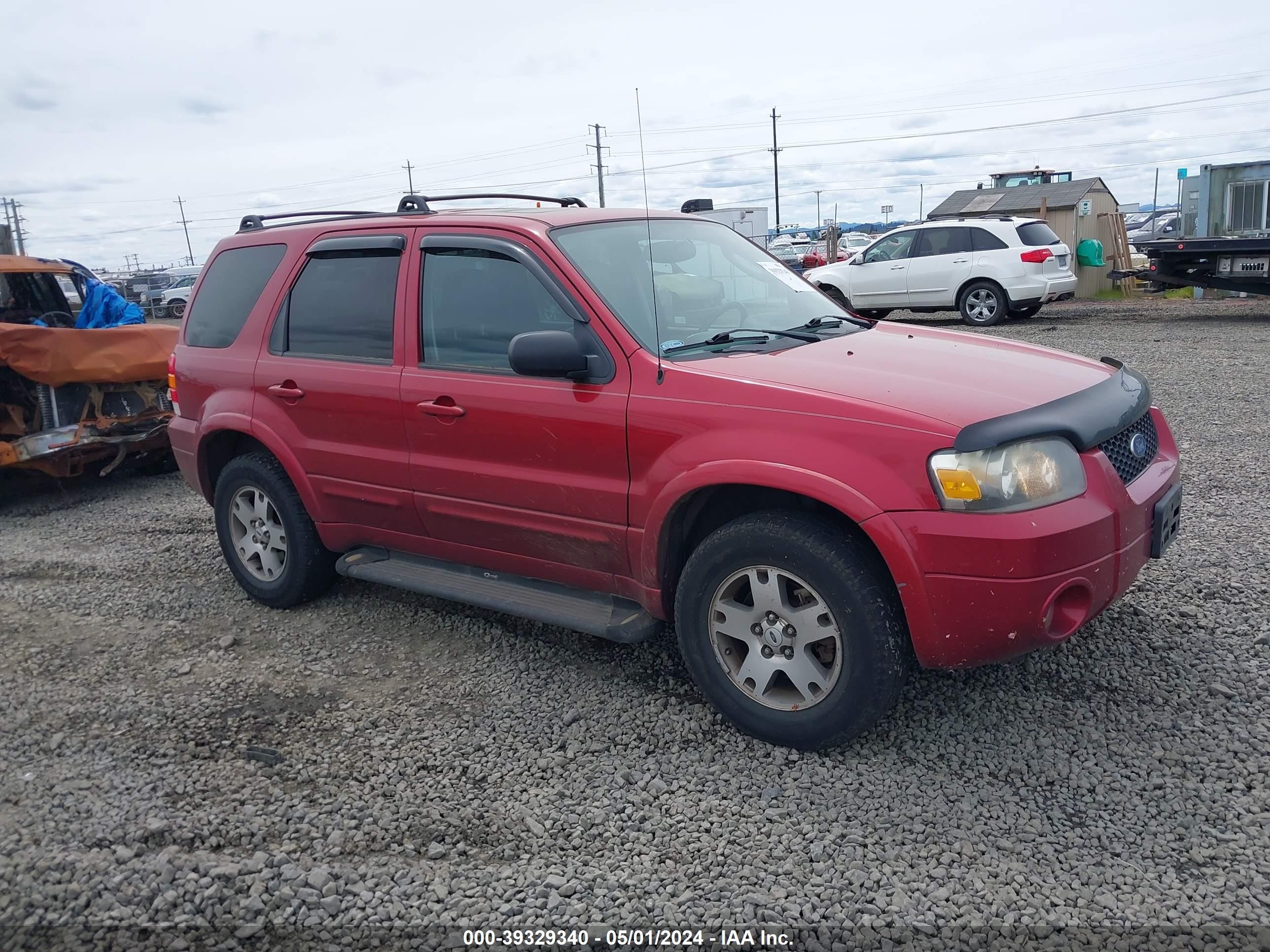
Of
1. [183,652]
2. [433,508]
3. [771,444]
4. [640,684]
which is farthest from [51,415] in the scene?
[771,444]

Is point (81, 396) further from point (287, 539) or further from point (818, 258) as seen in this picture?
point (818, 258)

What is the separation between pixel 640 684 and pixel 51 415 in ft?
18.7

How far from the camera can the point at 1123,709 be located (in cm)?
A: 364

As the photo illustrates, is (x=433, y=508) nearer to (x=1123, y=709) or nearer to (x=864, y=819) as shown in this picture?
(x=864, y=819)

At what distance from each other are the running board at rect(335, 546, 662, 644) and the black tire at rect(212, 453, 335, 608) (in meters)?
0.18

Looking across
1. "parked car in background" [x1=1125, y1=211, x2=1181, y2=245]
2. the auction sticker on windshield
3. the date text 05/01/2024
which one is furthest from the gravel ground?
"parked car in background" [x1=1125, y1=211, x2=1181, y2=245]

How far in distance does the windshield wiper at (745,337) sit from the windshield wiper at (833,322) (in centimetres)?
13

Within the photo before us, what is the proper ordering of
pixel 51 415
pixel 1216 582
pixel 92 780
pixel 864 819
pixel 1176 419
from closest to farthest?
pixel 864 819 < pixel 92 780 < pixel 1216 582 < pixel 51 415 < pixel 1176 419

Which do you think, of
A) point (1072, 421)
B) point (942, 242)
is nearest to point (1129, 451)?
point (1072, 421)

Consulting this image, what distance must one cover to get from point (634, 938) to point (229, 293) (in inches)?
156

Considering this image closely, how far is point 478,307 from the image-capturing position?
13.7 feet

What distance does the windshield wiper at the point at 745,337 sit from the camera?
3.86 m

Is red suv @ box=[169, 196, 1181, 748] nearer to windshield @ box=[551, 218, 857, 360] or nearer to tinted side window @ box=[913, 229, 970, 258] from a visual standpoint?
windshield @ box=[551, 218, 857, 360]

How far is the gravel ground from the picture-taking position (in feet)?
9.04
